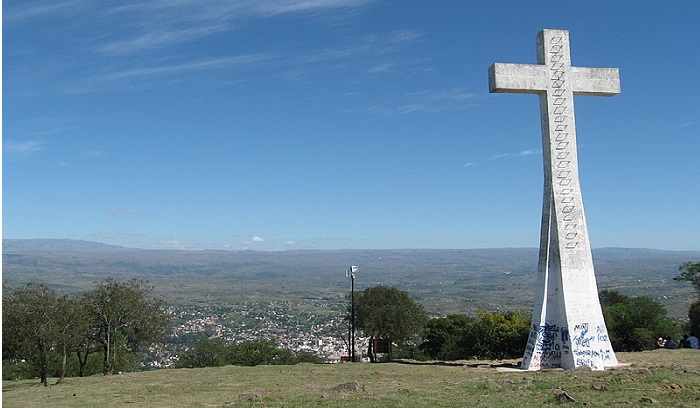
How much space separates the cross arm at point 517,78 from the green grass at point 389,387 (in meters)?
8.97

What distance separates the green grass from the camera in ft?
44.8

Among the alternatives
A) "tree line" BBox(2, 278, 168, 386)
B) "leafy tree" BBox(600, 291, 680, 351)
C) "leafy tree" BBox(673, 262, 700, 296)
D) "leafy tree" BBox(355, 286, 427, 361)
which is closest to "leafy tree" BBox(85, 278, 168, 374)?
"tree line" BBox(2, 278, 168, 386)

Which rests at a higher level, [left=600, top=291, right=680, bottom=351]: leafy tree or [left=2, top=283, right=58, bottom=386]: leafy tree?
[left=2, top=283, right=58, bottom=386]: leafy tree

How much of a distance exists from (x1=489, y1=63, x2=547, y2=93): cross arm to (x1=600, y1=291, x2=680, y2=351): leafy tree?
71.9 feet

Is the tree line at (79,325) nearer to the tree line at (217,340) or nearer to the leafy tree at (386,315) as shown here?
the tree line at (217,340)

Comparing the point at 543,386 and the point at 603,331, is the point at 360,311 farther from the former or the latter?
the point at 543,386

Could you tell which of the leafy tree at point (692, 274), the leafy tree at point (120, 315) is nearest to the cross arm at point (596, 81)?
the leafy tree at point (120, 315)

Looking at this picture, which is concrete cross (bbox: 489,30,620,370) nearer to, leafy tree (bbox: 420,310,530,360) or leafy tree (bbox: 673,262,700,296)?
leafy tree (bbox: 420,310,530,360)

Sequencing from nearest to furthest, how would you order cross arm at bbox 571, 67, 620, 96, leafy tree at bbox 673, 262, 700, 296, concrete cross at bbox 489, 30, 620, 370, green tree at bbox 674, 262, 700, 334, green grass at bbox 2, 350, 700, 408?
green grass at bbox 2, 350, 700, 408 → concrete cross at bbox 489, 30, 620, 370 → cross arm at bbox 571, 67, 620, 96 → green tree at bbox 674, 262, 700, 334 → leafy tree at bbox 673, 262, 700, 296

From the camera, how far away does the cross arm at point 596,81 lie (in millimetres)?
21922

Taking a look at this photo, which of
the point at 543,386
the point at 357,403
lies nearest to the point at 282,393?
the point at 357,403

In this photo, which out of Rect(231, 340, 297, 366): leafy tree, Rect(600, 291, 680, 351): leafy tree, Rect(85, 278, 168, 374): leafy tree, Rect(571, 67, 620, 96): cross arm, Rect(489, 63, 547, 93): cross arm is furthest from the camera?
Rect(231, 340, 297, 366): leafy tree

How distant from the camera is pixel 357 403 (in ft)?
44.9

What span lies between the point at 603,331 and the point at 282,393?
431 inches
